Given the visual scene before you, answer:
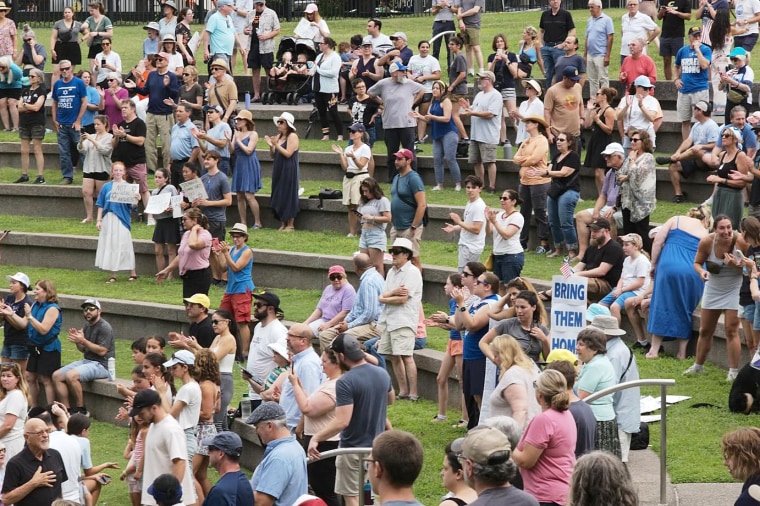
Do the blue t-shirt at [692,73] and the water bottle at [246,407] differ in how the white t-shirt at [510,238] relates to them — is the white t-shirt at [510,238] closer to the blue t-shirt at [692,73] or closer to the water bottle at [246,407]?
the water bottle at [246,407]

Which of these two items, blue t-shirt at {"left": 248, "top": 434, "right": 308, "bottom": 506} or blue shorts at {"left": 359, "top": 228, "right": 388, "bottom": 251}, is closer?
blue t-shirt at {"left": 248, "top": 434, "right": 308, "bottom": 506}

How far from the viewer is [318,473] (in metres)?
10.5

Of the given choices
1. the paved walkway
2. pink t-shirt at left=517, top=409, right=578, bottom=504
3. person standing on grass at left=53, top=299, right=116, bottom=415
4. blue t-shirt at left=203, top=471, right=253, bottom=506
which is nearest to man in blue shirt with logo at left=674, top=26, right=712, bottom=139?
person standing on grass at left=53, top=299, right=116, bottom=415

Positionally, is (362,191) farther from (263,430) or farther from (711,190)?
(263,430)

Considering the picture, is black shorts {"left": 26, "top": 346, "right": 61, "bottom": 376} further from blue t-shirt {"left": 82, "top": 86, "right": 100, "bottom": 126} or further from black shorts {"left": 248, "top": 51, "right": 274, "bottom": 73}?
black shorts {"left": 248, "top": 51, "right": 274, "bottom": 73}

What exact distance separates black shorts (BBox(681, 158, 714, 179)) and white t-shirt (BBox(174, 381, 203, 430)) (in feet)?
30.2

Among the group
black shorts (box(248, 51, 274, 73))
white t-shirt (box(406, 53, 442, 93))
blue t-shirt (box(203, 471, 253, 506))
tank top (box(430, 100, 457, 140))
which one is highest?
white t-shirt (box(406, 53, 442, 93))

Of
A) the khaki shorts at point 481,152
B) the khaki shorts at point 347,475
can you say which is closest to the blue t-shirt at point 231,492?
the khaki shorts at point 347,475

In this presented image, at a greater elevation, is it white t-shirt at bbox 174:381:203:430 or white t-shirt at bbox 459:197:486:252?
white t-shirt at bbox 459:197:486:252

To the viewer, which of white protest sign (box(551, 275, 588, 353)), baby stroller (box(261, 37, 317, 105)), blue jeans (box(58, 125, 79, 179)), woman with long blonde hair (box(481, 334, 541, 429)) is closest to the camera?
woman with long blonde hair (box(481, 334, 541, 429))

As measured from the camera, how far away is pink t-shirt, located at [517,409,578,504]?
8.30m

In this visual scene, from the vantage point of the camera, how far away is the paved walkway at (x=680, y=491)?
392 inches

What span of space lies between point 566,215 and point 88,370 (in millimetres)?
6402

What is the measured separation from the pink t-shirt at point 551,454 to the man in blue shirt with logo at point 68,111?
15.7 metres
